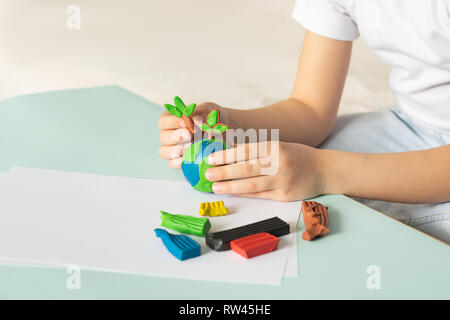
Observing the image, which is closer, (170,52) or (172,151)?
(172,151)

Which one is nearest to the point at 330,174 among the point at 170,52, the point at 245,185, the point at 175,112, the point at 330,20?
the point at 245,185

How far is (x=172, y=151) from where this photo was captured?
0.75 m

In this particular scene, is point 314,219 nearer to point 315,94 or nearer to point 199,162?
point 199,162

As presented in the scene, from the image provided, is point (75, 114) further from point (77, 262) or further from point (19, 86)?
point (19, 86)

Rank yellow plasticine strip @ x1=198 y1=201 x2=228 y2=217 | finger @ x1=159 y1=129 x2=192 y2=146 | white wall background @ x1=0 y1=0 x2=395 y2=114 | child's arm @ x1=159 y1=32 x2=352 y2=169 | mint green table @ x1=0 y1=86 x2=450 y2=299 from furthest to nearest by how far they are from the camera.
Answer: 1. white wall background @ x1=0 y1=0 x2=395 y2=114
2. child's arm @ x1=159 y1=32 x2=352 y2=169
3. finger @ x1=159 y1=129 x2=192 y2=146
4. yellow plasticine strip @ x1=198 y1=201 x2=228 y2=217
5. mint green table @ x1=0 y1=86 x2=450 y2=299

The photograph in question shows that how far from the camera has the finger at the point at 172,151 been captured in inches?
29.2

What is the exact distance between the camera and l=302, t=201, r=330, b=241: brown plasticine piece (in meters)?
0.59

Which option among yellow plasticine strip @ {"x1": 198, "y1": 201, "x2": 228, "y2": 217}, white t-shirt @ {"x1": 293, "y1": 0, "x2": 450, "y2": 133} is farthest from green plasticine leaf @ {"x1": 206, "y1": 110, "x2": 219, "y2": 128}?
white t-shirt @ {"x1": 293, "y1": 0, "x2": 450, "y2": 133}

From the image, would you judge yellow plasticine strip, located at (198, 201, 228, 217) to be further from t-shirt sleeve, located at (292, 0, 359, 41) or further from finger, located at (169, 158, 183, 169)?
t-shirt sleeve, located at (292, 0, 359, 41)

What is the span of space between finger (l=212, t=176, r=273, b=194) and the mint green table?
79mm

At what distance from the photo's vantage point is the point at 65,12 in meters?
3.03

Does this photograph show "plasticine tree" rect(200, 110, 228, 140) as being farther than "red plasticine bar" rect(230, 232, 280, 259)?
Yes

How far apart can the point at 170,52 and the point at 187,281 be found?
2.17m
